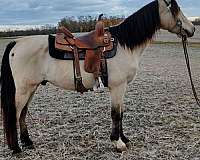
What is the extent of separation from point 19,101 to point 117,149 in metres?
1.44

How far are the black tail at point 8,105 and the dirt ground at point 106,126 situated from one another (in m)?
0.25

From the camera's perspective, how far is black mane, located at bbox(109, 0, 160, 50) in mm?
4480

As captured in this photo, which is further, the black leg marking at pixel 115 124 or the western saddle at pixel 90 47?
the black leg marking at pixel 115 124

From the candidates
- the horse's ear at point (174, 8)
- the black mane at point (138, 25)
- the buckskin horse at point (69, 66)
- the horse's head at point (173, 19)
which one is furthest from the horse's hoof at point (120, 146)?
the horse's ear at point (174, 8)

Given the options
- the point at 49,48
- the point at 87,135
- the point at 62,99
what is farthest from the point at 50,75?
the point at 62,99

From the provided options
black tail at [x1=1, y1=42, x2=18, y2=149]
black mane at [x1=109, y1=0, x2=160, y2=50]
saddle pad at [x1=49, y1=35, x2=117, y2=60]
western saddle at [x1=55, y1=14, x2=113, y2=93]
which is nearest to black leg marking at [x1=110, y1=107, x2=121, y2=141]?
western saddle at [x1=55, y1=14, x2=113, y2=93]

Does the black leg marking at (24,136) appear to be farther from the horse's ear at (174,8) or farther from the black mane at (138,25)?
the horse's ear at (174,8)

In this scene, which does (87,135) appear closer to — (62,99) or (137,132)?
(137,132)

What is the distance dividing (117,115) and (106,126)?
960mm

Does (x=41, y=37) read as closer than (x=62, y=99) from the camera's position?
Yes

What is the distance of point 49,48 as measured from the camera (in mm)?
4383

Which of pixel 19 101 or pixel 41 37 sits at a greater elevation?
pixel 41 37

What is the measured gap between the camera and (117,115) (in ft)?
14.8

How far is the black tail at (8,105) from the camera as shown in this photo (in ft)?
14.4
